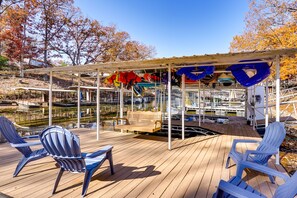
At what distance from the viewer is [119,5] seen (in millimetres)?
18094

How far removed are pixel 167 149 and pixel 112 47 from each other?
84.9 ft

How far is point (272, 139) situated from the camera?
322 centimetres

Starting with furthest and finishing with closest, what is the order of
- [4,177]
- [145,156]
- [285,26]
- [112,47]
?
[112,47] < [285,26] < [145,156] < [4,177]

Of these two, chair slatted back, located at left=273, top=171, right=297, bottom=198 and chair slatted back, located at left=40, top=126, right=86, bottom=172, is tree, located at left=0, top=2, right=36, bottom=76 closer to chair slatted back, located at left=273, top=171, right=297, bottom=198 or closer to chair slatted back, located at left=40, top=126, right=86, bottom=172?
chair slatted back, located at left=40, top=126, right=86, bottom=172

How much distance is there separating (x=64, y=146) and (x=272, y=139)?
3.44 meters

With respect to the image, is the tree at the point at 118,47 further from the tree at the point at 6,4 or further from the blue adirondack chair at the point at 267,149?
the blue adirondack chair at the point at 267,149

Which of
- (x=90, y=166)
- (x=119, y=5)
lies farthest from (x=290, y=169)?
(x=119, y=5)

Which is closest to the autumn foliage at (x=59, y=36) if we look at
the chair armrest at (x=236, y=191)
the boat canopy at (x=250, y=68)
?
the boat canopy at (x=250, y=68)

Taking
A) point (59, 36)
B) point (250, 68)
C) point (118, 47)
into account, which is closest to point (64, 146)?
point (250, 68)

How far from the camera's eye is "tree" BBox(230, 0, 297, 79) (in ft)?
37.6

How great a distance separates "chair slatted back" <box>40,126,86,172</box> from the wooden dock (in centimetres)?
49

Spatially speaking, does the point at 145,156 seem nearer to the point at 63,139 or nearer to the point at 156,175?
the point at 156,175

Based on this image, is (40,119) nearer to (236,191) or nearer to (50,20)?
(236,191)

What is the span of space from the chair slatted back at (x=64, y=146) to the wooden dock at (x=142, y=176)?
494mm
